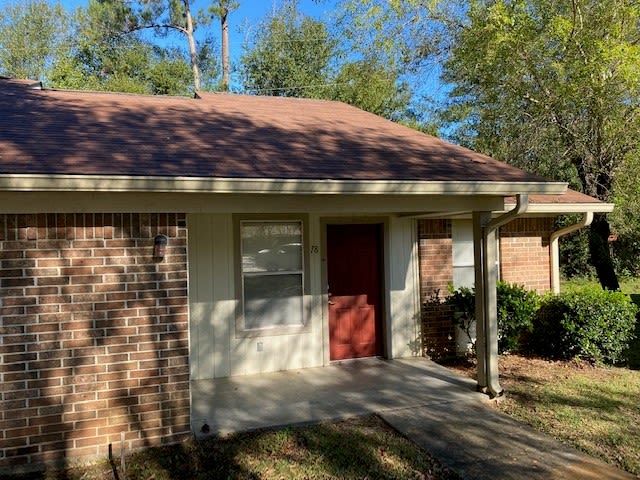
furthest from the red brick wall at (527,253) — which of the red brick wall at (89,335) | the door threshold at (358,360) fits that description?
the red brick wall at (89,335)

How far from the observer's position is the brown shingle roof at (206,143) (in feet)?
15.3

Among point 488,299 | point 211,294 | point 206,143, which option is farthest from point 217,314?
point 488,299

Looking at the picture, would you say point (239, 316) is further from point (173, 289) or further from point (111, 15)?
point (111, 15)

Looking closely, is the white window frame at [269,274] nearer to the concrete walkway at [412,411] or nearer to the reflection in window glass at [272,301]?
the reflection in window glass at [272,301]

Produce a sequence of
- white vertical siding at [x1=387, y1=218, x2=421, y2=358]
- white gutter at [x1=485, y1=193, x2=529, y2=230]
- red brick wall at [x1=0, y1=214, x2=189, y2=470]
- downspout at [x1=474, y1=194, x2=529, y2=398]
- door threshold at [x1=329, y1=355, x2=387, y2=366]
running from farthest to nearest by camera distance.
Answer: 1. white vertical siding at [x1=387, y1=218, x2=421, y2=358]
2. door threshold at [x1=329, y1=355, x2=387, y2=366]
3. downspout at [x1=474, y1=194, x2=529, y2=398]
4. white gutter at [x1=485, y1=193, x2=529, y2=230]
5. red brick wall at [x1=0, y1=214, x2=189, y2=470]

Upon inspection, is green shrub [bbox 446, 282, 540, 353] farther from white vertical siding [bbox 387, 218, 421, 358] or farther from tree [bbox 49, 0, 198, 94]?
tree [bbox 49, 0, 198, 94]

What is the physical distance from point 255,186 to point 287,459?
2.42 metres

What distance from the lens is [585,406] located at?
5797 millimetres

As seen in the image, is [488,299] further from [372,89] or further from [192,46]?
[192,46]

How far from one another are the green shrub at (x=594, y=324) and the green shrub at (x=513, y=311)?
1.66 feet

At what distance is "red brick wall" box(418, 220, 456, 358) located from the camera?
26.2 ft

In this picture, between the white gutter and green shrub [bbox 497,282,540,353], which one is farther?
green shrub [bbox 497,282,540,353]

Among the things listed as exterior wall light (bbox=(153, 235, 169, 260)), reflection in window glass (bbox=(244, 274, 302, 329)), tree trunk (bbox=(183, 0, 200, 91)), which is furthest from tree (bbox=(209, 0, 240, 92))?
exterior wall light (bbox=(153, 235, 169, 260))

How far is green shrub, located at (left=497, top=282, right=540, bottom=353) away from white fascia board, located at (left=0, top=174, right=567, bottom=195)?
2.27 m
